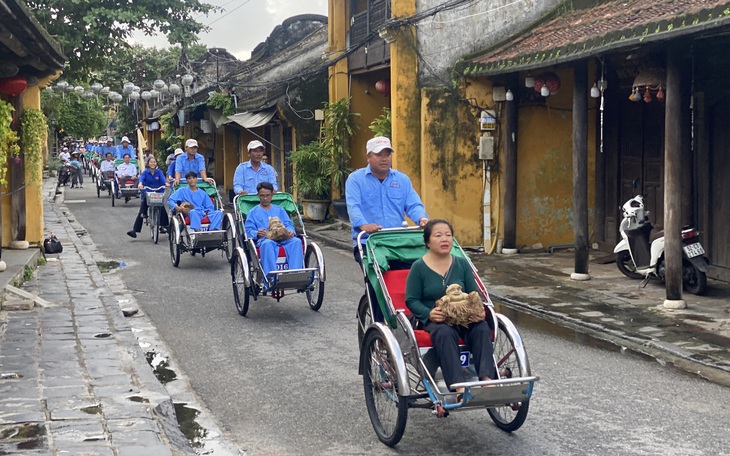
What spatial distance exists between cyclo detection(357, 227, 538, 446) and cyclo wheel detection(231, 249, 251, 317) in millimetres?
3882

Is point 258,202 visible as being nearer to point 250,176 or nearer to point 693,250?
point 250,176

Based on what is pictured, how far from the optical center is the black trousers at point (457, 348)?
5816mm

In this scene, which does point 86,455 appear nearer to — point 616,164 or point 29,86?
point 29,86

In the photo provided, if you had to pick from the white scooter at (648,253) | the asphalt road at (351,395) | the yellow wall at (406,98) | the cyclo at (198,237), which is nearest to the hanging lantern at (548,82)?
the white scooter at (648,253)

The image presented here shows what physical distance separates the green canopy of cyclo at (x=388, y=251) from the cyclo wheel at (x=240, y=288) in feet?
12.5

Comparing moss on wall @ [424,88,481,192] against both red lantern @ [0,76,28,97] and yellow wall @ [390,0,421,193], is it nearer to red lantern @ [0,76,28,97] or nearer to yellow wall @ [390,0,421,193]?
yellow wall @ [390,0,421,193]

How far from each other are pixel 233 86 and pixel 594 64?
47.3 ft

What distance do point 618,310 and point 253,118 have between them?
50.8 feet

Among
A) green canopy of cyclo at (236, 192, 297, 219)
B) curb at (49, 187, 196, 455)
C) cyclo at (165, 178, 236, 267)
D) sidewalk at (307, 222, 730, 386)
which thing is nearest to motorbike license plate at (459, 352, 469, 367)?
curb at (49, 187, 196, 455)

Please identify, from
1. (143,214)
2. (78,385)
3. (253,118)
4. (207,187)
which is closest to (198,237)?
(207,187)

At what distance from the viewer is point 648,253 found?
508 inches

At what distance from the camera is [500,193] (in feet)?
55.0

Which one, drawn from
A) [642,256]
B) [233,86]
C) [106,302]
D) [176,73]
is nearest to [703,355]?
[642,256]

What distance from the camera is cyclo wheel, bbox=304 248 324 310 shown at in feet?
35.6
